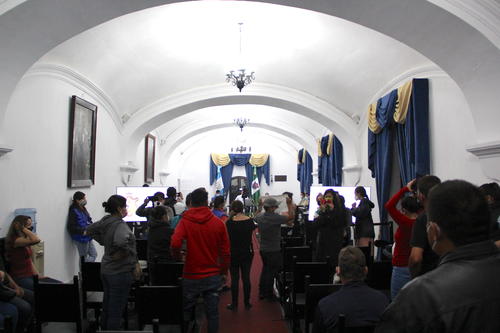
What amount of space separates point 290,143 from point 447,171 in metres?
13.1

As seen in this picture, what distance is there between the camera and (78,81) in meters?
6.09

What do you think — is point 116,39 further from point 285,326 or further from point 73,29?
point 285,326

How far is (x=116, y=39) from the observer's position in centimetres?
573

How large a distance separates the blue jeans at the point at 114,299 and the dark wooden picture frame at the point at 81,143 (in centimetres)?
314

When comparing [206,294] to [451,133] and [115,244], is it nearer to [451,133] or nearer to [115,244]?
[115,244]

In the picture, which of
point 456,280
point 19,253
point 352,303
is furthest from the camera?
point 19,253

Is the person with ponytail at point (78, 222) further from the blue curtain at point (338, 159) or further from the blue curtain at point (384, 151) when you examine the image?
the blue curtain at point (338, 159)

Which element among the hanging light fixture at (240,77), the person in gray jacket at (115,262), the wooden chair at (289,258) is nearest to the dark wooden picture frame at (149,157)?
the hanging light fixture at (240,77)

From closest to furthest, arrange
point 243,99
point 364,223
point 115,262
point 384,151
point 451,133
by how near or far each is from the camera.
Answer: point 115,262 → point 451,133 → point 364,223 → point 384,151 → point 243,99

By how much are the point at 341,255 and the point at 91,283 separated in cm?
256

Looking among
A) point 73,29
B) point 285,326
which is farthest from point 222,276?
point 73,29

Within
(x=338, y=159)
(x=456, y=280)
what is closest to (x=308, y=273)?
(x=456, y=280)

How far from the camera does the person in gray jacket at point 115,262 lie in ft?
10.4

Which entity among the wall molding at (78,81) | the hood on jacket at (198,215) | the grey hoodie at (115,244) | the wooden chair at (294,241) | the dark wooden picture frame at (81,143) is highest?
the wall molding at (78,81)
